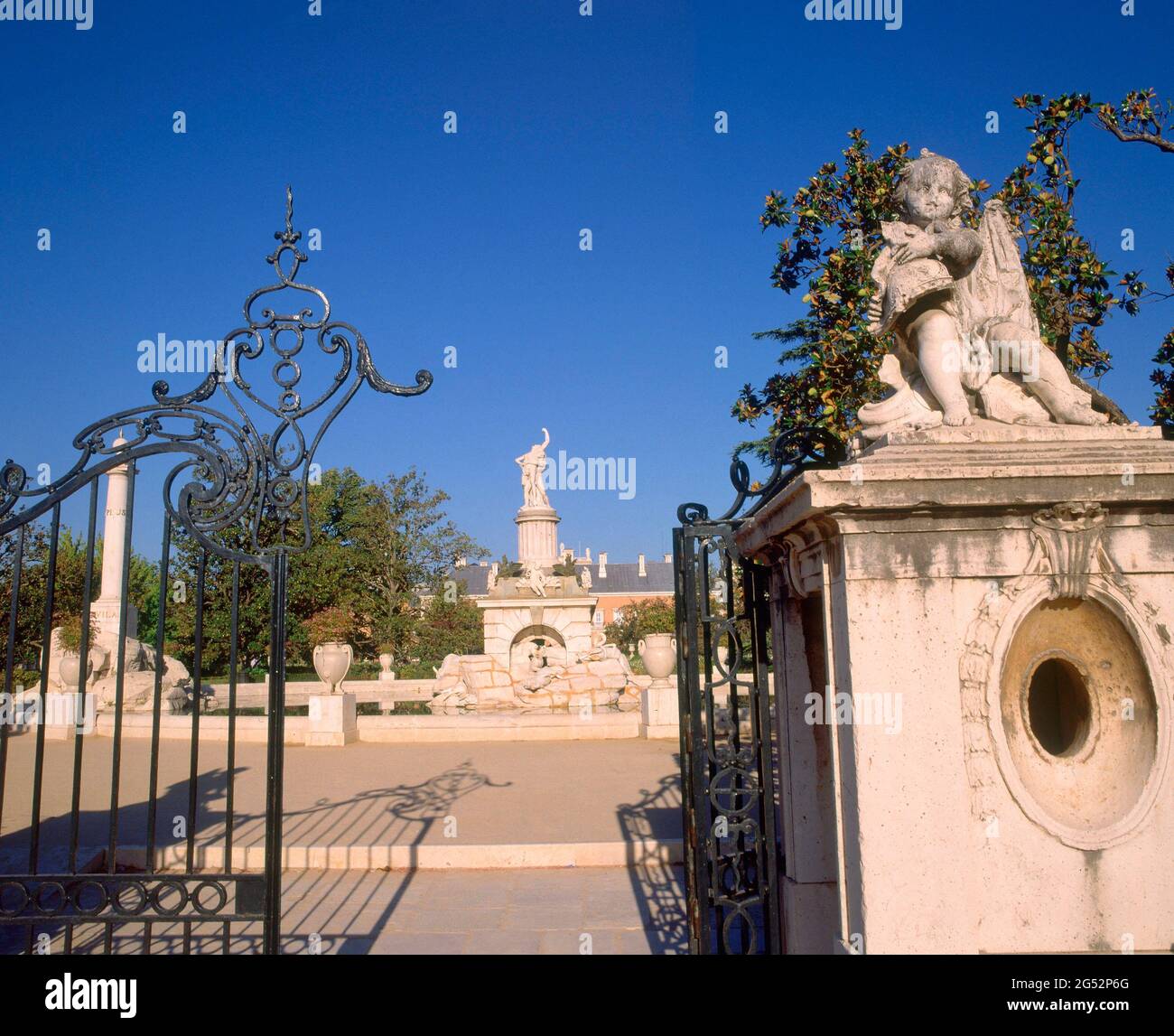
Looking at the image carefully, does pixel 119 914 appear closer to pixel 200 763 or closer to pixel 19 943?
pixel 19 943

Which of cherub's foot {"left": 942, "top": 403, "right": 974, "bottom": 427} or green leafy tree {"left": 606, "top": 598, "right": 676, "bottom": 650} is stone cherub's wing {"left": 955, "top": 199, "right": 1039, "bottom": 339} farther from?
green leafy tree {"left": 606, "top": 598, "right": 676, "bottom": 650}

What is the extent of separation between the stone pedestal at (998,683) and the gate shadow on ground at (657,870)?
297cm

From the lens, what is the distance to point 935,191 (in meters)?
3.75

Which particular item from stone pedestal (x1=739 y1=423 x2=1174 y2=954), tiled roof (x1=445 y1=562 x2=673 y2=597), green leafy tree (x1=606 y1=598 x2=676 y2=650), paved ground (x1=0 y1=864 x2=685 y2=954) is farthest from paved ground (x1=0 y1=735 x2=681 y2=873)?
tiled roof (x1=445 y1=562 x2=673 y2=597)

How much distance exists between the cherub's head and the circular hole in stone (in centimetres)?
196

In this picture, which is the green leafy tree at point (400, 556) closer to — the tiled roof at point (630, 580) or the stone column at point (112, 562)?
the stone column at point (112, 562)

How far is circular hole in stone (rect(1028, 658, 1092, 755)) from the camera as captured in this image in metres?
3.37

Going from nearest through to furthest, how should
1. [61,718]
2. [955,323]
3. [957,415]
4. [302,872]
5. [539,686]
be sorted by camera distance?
[957,415] → [955,323] → [302,872] → [61,718] → [539,686]

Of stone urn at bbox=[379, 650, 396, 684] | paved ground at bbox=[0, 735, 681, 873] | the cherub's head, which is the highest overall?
the cherub's head

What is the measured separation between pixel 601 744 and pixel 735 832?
11431mm

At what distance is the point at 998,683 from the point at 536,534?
2443cm

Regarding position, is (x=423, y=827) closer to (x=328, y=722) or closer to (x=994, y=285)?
(x=328, y=722)

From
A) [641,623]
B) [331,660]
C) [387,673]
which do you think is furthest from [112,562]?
[641,623]

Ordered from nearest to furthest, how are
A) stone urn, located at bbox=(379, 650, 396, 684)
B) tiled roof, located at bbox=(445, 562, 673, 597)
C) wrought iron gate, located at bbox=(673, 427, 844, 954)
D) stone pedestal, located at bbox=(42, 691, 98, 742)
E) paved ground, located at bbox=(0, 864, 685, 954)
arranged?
wrought iron gate, located at bbox=(673, 427, 844, 954)
paved ground, located at bbox=(0, 864, 685, 954)
stone pedestal, located at bbox=(42, 691, 98, 742)
stone urn, located at bbox=(379, 650, 396, 684)
tiled roof, located at bbox=(445, 562, 673, 597)
